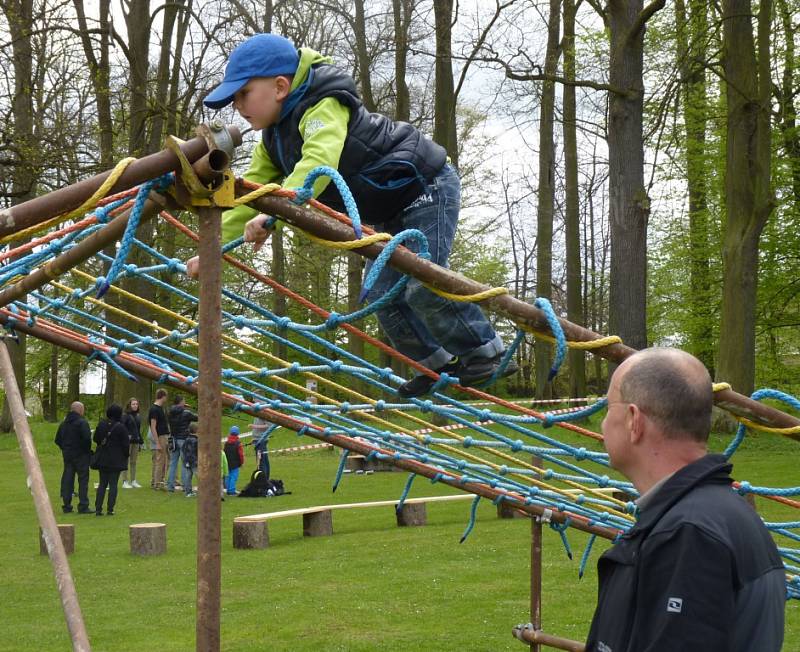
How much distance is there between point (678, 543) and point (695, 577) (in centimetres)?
6

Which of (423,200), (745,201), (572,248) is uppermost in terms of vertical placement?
(572,248)

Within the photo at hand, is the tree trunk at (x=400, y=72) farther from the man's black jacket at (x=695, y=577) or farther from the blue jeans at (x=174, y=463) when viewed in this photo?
the man's black jacket at (x=695, y=577)

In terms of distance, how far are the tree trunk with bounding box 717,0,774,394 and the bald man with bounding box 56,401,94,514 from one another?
899 cm

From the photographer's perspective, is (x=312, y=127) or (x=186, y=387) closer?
(x=312, y=127)

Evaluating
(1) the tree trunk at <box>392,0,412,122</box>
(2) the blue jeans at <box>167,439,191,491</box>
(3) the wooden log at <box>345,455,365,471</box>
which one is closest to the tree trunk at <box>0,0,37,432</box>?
(2) the blue jeans at <box>167,439,191,491</box>

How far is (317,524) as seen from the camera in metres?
11.6

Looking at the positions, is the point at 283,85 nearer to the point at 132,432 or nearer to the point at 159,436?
the point at 159,436

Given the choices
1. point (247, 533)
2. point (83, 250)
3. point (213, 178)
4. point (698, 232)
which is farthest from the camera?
point (698, 232)

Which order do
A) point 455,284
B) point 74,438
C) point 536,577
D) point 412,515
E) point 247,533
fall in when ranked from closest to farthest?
point 455,284 < point 536,577 < point 247,533 < point 412,515 < point 74,438

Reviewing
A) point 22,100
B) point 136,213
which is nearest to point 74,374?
point 22,100

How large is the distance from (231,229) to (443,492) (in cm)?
1253

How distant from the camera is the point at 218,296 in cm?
236

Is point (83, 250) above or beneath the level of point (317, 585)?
above

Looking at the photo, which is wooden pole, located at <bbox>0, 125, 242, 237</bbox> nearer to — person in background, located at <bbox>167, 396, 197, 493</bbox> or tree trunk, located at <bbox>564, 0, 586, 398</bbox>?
person in background, located at <bbox>167, 396, 197, 493</bbox>
